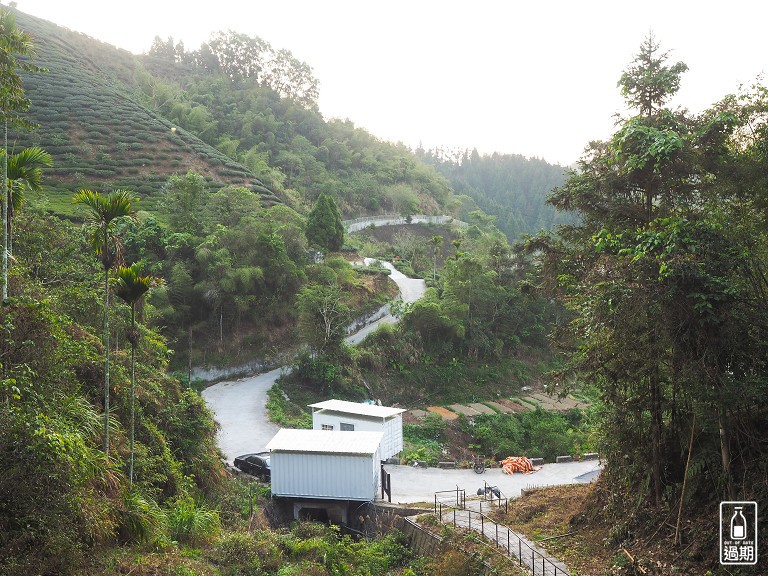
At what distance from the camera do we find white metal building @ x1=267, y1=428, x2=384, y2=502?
15289mm

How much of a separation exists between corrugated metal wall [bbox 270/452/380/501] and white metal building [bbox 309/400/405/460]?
162 inches

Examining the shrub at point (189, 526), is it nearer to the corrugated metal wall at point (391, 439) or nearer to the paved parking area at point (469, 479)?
the paved parking area at point (469, 479)

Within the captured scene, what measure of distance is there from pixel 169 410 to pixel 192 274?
1582 centimetres

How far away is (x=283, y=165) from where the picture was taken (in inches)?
2468

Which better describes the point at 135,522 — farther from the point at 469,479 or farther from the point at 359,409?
the point at 359,409

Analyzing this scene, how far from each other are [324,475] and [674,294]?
1034cm

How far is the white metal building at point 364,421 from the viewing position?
65.1ft

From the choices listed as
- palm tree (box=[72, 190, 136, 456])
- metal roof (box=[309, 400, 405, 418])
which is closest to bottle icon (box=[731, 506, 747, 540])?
palm tree (box=[72, 190, 136, 456])

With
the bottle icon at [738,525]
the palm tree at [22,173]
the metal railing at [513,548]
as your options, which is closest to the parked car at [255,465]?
the metal railing at [513,548]

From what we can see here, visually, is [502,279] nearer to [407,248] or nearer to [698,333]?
[407,248]

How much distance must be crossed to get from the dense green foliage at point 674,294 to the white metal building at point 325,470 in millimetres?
6037

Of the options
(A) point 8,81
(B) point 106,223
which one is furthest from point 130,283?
(A) point 8,81

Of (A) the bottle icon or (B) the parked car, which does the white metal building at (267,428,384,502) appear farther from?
(A) the bottle icon

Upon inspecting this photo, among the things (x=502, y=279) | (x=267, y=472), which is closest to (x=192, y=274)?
(x=267, y=472)
